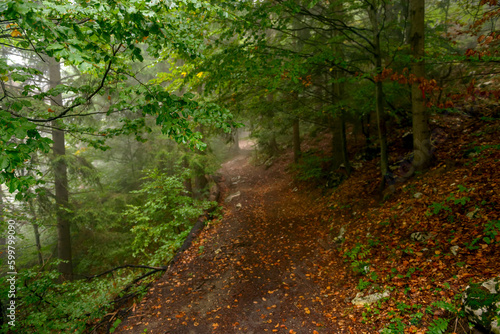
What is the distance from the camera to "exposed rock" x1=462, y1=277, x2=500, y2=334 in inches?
105

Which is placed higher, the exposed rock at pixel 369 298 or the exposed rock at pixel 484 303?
the exposed rock at pixel 484 303

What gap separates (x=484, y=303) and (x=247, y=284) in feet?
13.3

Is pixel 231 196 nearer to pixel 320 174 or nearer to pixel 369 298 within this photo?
pixel 320 174

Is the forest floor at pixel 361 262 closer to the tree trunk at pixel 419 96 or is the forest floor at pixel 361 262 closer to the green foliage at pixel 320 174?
the tree trunk at pixel 419 96

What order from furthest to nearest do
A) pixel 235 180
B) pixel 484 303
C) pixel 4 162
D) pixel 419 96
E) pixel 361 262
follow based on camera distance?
1. pixel 235 180
2. pixel 419 96
3. pixel 361 262
4. pixel 484 303
5. pixel 4 162

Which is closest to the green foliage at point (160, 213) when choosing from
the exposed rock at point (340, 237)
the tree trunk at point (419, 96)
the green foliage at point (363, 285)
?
the exposed rock at point (340, 237)

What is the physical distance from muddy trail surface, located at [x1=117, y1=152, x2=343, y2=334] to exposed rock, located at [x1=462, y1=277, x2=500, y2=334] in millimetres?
1877

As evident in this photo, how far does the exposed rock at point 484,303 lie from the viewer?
2.67m

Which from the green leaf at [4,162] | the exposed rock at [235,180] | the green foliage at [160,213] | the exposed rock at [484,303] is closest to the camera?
the green leaf at [4,162]

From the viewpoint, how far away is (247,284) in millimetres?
5355

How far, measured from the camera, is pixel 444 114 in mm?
8391

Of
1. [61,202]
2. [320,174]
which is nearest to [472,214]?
[320,174]

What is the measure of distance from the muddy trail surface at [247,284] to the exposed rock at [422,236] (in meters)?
2.00

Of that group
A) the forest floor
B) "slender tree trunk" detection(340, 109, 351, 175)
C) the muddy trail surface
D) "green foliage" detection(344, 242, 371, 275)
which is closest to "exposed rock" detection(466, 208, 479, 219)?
the forest floor
